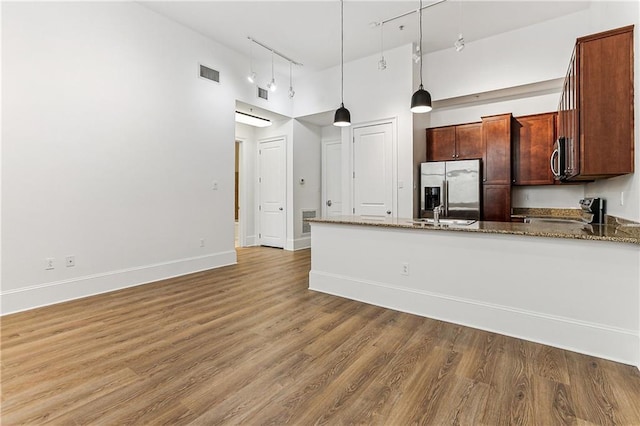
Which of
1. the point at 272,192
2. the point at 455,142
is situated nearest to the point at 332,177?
the point at 272,192

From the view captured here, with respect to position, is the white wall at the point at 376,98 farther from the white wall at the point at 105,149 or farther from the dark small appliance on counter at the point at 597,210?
the dark small appliance on counter at the point at 597,210

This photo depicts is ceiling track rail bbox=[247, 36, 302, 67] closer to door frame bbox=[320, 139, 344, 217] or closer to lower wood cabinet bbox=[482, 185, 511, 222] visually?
door frame bbox=[320, 139, 344, 217]

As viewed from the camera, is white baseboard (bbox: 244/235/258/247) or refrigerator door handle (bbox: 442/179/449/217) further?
white baseboard (bbox: 244/235/258/247)

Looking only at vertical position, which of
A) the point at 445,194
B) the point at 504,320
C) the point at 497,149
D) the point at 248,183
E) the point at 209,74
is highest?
the point at 209,74

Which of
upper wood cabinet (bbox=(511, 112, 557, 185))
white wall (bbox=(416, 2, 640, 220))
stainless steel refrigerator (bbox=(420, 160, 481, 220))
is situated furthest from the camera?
stainless steel refrigerator (bbox=(420, 160, 481, 220))

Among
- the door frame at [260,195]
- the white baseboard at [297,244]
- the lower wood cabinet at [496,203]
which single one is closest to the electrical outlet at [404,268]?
the lower wood cabinet at [496,203]

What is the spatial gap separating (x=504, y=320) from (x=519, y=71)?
387 cm

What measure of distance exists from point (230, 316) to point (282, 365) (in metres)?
1.07

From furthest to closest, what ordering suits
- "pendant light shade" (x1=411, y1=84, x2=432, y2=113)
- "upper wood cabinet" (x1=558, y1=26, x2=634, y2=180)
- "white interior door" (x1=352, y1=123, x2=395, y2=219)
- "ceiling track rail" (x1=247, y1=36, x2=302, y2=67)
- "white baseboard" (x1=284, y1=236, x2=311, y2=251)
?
1. "white baseboard" (x1=284, y1=236, x2=311, y2=251)
2. "white interior door" (x1=352, y1=123, x2=395, y2=219)
3. "ceiling track rail" (x1=247, y1=36, x2=302, y2=67)
4. "pendant light shade" (x1=411, y1=84, x2=432, y2=113)
5. "upper wood cabinet" (x1=558, y1=26, x2=634, y2=180)

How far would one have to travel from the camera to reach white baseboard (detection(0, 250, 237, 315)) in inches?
123

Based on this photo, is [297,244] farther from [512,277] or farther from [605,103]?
[605,103]

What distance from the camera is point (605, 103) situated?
247cm

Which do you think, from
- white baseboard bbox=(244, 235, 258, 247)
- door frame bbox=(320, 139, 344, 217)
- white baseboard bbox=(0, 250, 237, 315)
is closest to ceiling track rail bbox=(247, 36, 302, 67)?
door frame bbox=(320, 139, 344, 217)

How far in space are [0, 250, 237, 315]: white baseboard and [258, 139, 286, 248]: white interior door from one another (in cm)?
201
